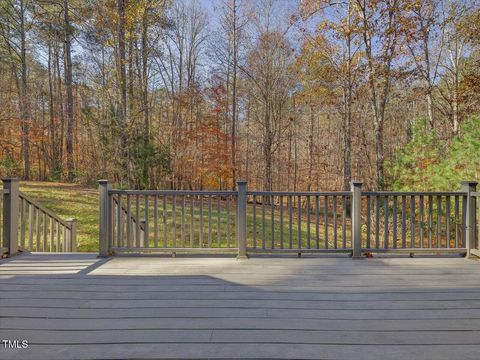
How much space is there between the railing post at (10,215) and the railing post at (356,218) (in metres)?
4.23

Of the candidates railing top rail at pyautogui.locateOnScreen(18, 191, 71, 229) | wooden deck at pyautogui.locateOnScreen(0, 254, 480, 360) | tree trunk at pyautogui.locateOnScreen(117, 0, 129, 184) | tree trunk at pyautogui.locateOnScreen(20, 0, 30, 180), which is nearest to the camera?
wooden deck at pyautogui.locateOnScreen(0, 254, 480, 360)

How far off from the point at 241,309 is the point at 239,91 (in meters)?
16.1

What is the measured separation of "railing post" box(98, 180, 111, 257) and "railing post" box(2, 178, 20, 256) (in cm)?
113

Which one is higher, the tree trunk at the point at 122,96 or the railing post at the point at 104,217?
the tree trunk at the point at 122,96

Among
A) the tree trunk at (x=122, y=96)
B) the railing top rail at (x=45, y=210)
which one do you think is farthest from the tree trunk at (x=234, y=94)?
the railing top rail at (x=45, y=210)

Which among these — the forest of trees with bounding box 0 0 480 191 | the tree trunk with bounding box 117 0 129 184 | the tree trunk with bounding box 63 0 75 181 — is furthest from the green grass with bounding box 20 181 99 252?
the tree trunk with bounding box 63 0 75 181

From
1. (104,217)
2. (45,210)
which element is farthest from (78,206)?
(104,217)

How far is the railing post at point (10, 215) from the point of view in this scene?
14.7 ft

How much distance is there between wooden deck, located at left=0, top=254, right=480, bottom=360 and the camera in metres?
Result: 2.12

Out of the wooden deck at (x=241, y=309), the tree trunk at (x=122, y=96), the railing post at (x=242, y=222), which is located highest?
the tree trunk at (x=122, y=96)

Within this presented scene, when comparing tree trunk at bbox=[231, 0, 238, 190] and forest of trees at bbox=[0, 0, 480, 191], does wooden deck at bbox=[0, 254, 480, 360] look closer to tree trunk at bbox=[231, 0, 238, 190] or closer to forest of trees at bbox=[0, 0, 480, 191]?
forest of trees at bbox=[0, 0, 480, 191]

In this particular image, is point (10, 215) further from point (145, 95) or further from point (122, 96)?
point (145, 95)

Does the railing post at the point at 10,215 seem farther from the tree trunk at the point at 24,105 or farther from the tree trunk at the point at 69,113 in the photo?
the tree trunk at the point at 24,105

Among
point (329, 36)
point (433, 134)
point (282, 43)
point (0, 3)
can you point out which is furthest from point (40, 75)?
point (433, 134)
